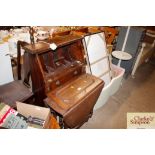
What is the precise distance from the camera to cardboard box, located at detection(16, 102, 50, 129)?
1.73 metres

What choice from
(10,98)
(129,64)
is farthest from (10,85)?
(129,64)

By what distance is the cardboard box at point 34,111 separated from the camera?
1.73 metres

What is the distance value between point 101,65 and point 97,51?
27 centimetres

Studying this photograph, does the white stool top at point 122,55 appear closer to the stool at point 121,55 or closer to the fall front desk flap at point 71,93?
the stool at point 121,55

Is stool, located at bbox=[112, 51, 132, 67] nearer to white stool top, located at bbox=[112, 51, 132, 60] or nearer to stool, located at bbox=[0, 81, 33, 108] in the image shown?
white stool top, located at bbox=[112, 51, 132, 60]

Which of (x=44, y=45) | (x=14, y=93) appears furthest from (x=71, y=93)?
(x=14, y=93)

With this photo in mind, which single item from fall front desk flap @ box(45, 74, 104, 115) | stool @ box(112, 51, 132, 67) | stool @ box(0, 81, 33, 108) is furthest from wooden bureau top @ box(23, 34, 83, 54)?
stool @ box(112, 51, 132, 67)

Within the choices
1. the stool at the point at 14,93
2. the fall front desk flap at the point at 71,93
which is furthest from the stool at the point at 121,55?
the stool at the point at 14,93

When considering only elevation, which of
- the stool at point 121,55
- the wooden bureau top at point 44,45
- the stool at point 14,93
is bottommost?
the stool at point 14,93

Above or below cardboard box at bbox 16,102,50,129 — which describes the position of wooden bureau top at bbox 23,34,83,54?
above

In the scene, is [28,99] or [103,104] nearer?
[28,99]

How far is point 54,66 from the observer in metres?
2.19
